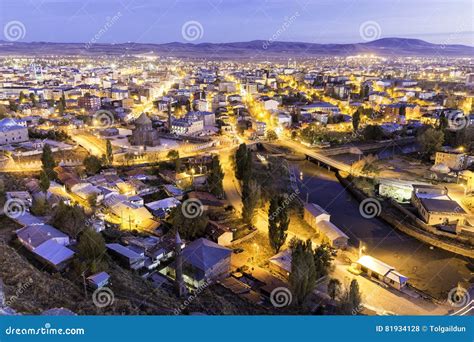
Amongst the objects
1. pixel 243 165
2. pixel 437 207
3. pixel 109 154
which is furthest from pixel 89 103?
pixel 437 207

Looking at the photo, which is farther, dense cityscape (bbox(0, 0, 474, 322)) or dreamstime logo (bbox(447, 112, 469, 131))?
dreamstime logo (bbox(447, 112, 469, 131))

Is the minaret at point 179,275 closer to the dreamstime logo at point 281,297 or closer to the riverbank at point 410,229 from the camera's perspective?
the dreamstime logo at point 281,297

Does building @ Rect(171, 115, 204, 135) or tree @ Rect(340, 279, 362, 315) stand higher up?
building @ Rect(171, 115, 204, 135)

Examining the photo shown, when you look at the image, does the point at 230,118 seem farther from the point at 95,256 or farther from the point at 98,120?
the point at 95,256

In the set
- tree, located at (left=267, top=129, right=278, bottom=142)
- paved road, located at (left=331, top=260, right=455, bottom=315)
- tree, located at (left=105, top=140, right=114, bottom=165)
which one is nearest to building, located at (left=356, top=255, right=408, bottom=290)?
paved road, located at (left=331, top=260, right=455, bottom=315)

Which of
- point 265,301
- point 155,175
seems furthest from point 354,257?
point 155,175

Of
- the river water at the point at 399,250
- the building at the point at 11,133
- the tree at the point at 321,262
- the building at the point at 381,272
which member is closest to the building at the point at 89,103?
the building at the point at 11,133

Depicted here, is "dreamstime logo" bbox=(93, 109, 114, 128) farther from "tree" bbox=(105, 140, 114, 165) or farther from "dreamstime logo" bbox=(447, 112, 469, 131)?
"dreamstime logo" bbox=(447, 112, 469, 131)
